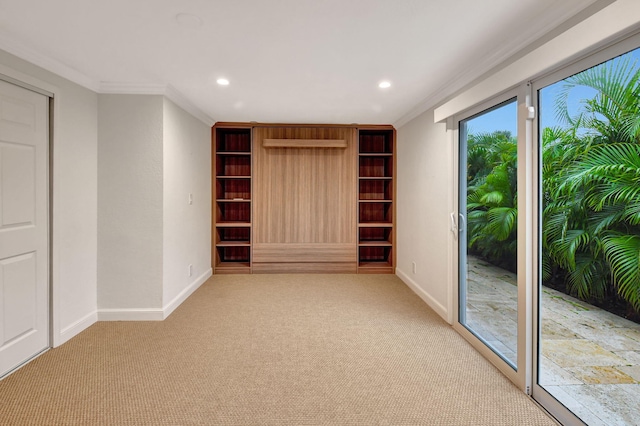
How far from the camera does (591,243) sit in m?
1.74

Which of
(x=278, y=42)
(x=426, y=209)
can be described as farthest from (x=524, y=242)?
(x=278, y=42)

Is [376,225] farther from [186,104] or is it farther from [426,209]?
[186,104]

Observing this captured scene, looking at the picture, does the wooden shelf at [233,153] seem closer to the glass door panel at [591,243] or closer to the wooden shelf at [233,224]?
the wooden shelf at [233,224]

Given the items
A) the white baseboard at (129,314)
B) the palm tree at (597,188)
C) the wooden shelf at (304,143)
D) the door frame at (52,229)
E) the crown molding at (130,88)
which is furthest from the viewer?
the wooden shelf at (304,143)

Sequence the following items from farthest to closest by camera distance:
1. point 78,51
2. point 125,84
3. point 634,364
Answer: point 125,84 < point 78,51 < point 634,364

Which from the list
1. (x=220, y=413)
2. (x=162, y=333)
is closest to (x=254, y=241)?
(x=162, y=333)

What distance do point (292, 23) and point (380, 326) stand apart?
2.61 m

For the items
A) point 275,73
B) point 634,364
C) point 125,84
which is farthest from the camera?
point 125,84

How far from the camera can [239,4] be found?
1.90 meters

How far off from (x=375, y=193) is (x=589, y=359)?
155 inches

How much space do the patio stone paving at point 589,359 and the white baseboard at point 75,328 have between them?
3.50 meters

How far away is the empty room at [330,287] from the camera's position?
1.79 m

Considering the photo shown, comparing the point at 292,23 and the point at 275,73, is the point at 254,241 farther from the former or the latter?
the point at 292,23

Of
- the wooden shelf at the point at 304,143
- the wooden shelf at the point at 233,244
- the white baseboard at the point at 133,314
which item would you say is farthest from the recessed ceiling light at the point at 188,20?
the wooden shelf at the point at 233,244
